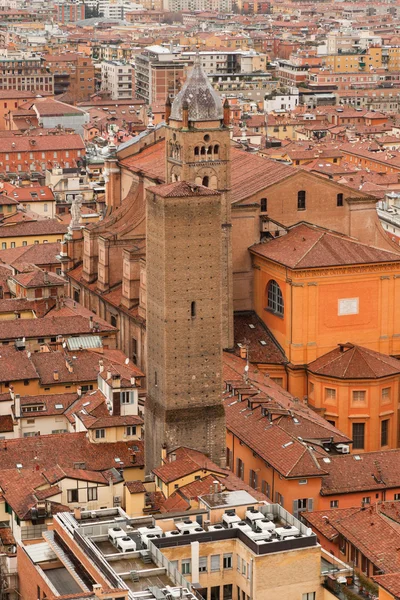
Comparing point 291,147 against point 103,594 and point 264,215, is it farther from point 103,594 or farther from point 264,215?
point 103,594

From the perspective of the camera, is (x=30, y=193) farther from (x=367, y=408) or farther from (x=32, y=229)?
(x=367, y=408)

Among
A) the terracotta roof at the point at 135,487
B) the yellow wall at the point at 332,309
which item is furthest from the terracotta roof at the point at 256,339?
the terracotta roof at the point at 135,487

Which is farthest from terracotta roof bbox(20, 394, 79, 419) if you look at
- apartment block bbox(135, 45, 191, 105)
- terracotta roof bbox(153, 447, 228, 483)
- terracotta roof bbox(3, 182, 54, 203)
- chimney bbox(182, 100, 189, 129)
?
apartment block bbox(135, 45, 191, 105)

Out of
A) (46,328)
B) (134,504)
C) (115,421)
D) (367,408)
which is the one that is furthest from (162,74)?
(134,504)

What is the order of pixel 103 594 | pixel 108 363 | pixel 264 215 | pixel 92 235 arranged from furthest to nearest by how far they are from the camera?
pixel 92 235, pixel 264 215, pixel 108 363, pixel 103 594

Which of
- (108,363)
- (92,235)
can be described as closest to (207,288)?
(108,363)

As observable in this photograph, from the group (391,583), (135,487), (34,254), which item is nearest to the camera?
(391,583)
